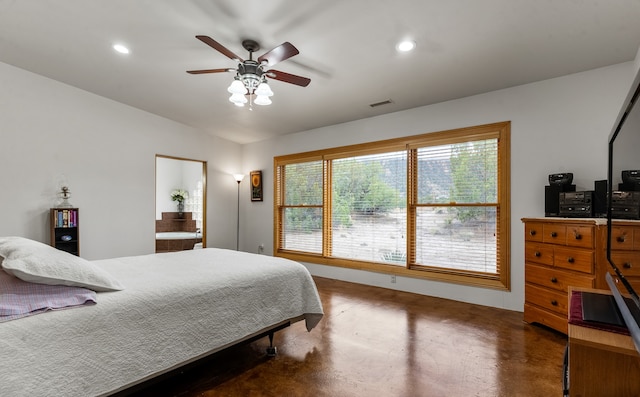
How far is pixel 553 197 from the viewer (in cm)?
305

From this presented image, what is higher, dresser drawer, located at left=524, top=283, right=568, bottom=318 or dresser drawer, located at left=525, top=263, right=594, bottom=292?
dresser drawer, located at left=525, top=263, right=594, bottom=292

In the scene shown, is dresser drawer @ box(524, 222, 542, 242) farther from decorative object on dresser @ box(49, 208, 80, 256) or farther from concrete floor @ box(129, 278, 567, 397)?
decorative object on dresser @ box(49, 208, 80, 256)

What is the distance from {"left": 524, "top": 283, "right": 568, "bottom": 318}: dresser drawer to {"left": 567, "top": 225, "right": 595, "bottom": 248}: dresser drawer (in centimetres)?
45

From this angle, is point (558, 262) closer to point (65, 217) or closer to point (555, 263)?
point (555, 263)

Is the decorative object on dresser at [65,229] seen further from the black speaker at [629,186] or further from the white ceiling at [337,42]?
the black speaker at [629,186]

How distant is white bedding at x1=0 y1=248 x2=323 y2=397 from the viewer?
1321 mm

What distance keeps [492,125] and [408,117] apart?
1062mm

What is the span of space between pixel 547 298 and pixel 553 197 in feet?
3.12

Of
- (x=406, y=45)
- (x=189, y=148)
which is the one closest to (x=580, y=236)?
(x=406, y=45)

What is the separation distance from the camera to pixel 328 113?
15.1 feet

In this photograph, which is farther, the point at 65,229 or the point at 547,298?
the point at 65,229

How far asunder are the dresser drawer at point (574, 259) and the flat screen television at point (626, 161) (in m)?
0.90

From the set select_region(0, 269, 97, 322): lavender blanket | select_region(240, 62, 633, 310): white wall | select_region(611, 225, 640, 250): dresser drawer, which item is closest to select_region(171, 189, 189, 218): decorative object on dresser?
select_region(240, 62, 633, 310): white wall

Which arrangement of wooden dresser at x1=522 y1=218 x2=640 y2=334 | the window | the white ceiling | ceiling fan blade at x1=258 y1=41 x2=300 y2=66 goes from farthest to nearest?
the window < wooden dresser at x1=522 y1=218 x2=640 y2=334 < the white ceiling < ceiling fan blade at x1=258 y1=41 x2=300 y2=66
